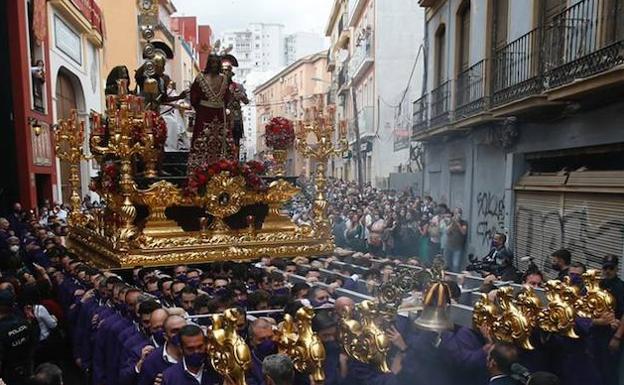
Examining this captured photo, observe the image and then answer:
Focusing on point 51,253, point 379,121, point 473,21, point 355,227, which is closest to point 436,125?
point 473,21

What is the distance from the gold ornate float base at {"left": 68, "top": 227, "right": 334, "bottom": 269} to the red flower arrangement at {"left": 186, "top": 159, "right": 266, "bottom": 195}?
0.73m

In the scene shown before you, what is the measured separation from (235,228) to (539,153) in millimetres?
5984

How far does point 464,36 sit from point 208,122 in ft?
27.6

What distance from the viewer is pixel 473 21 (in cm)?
1322

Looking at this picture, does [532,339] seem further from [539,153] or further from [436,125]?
[436,125]

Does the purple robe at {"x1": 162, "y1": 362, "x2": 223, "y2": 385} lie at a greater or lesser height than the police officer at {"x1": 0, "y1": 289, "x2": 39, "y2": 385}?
greater

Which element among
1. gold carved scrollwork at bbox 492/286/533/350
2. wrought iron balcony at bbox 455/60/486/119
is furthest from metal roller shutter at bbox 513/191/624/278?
gold carved scrollwork at bbox 492/286/533/350

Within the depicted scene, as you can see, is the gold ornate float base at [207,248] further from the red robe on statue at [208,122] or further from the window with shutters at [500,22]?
the window with shutters at [500,22]

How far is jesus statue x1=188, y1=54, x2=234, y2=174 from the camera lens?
30.9 ft

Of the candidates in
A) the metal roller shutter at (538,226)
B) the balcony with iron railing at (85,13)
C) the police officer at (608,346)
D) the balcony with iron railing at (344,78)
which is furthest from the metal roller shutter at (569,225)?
the balcony with iron railing at (344,78)

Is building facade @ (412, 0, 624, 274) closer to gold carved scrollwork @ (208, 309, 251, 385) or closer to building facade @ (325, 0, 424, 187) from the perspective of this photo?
gold carved scrollwork @ (208, 309, 251, 385)

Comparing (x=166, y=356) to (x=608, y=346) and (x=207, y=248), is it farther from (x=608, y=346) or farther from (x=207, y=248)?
(x=207, y=248)

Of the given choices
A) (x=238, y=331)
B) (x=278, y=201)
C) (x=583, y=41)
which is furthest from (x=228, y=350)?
(x=583, y=41)

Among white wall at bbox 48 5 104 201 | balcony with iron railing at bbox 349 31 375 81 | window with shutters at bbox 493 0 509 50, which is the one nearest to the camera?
window with shutters at bbox 493 0 509 50
